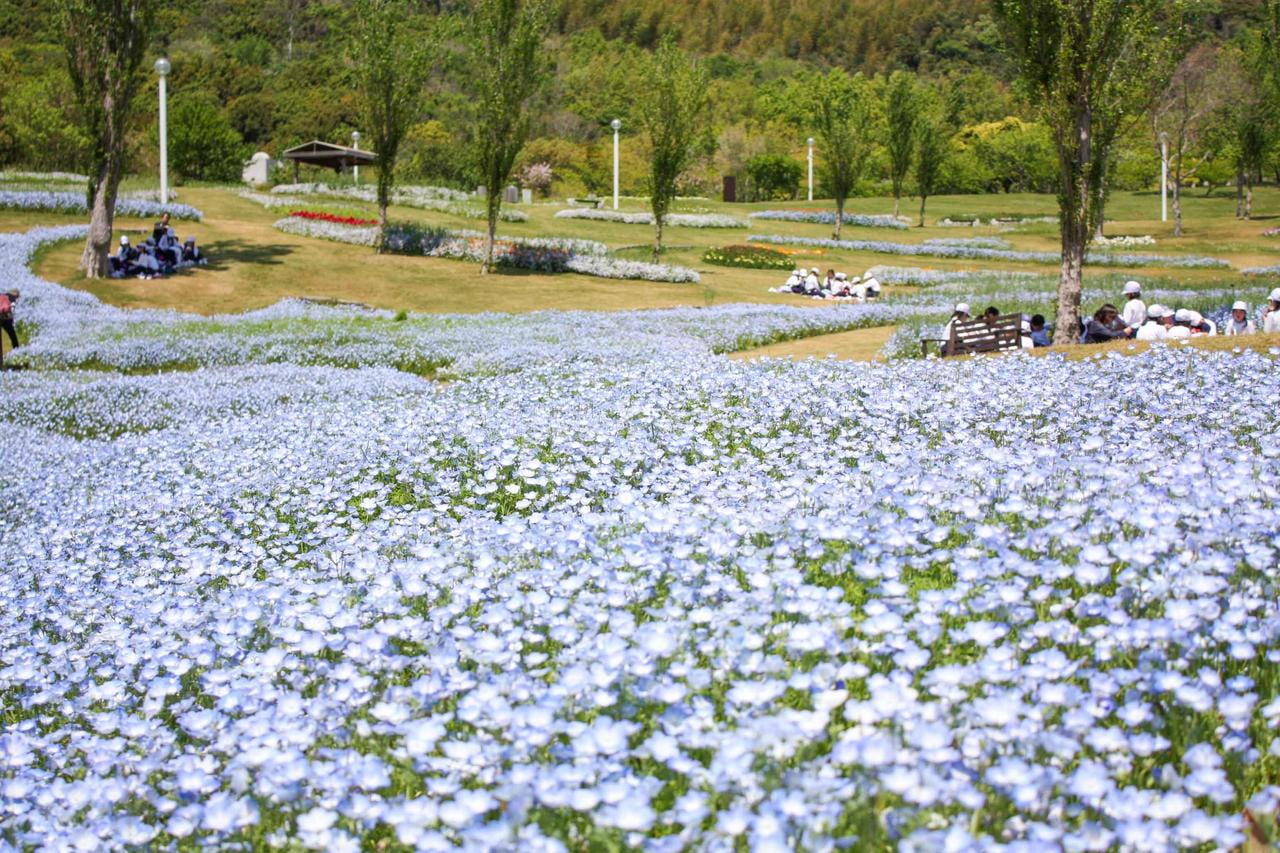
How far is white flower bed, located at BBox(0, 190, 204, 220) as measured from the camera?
37.4m

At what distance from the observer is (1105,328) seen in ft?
59.2

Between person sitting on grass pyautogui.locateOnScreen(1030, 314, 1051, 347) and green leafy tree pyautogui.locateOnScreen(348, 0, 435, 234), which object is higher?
green leafy tree pyautogui.locateOnScreen(348, 0, 435, 234)

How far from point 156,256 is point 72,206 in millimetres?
10040

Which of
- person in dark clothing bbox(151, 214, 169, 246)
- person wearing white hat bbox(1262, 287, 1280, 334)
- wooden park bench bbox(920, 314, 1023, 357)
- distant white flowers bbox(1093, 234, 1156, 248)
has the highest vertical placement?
distant white flowers bbox(1093, 234, 1156, 248)

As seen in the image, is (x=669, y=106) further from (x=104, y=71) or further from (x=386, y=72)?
(x=104, y=71)

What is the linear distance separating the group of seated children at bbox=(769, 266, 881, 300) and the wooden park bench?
1360 cm

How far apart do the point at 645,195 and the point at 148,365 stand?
58066 millimetres

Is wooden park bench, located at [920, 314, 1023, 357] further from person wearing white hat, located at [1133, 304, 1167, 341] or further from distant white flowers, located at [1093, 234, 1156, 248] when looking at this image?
distant white flowers, located at [1093, 234, 1156, 248]

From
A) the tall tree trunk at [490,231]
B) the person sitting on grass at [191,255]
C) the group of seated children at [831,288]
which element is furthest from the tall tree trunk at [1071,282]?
the person sitting on grass at [191,255]

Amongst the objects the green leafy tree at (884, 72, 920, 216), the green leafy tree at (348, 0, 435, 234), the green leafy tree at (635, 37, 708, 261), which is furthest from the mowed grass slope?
the green leafy tree at (884, 72, 920, 216)

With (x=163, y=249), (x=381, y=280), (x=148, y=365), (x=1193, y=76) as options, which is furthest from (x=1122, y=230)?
(x=148, y=365)

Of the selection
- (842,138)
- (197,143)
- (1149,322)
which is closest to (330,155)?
(197,143)

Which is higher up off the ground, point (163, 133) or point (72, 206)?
point (163, 133)

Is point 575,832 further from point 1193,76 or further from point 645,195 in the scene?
point 645,195
